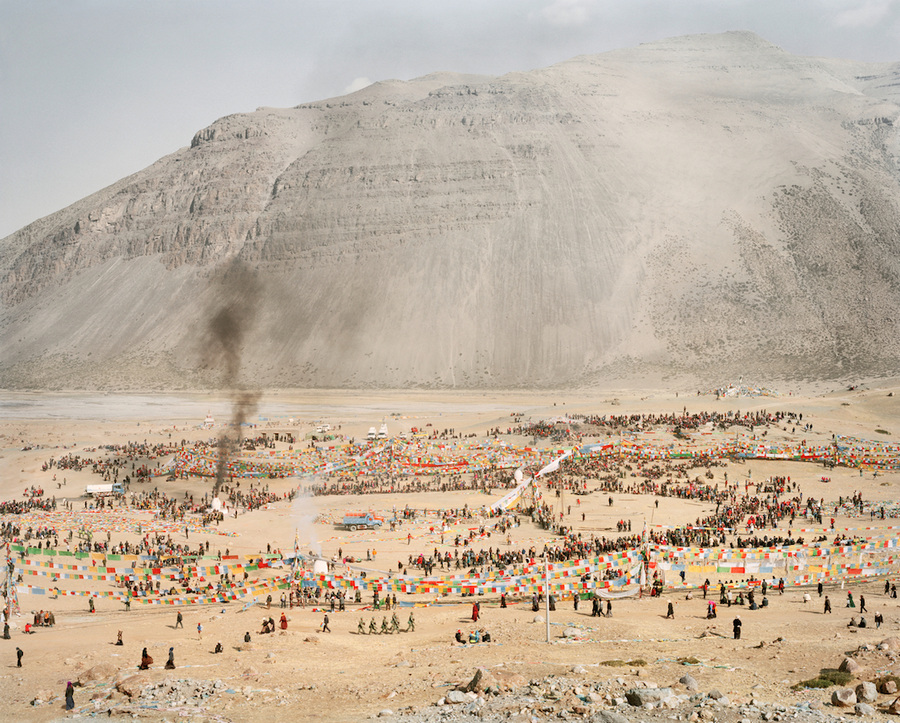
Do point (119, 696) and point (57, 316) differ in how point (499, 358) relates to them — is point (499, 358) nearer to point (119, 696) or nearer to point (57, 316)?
point (57, 316)

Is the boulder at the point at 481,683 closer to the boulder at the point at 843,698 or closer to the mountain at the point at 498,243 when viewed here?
the boulder at the point at 843,698

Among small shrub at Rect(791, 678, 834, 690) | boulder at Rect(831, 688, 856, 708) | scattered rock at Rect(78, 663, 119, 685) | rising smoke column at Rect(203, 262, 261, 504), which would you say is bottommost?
scattered rock at Rect(78, 663, 119, 685)

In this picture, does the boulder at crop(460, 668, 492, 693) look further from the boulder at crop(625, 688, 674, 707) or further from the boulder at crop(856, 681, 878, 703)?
the boulder at crop(856, 681, 878, 703)

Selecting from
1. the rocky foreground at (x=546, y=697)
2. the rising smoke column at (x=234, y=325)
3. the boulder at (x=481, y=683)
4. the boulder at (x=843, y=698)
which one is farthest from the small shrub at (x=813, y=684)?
the rising smoke column at (x=234, y=325)

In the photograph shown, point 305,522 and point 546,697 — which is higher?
point 305,522

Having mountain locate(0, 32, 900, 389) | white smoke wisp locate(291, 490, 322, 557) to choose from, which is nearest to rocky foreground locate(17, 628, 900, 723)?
white smoke wisp locate(291, 490, 322, 557)

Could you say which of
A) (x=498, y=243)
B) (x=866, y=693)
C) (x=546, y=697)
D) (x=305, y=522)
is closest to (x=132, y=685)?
(x=546, y=697)

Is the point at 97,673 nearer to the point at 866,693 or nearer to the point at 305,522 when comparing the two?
the point at 866,693
